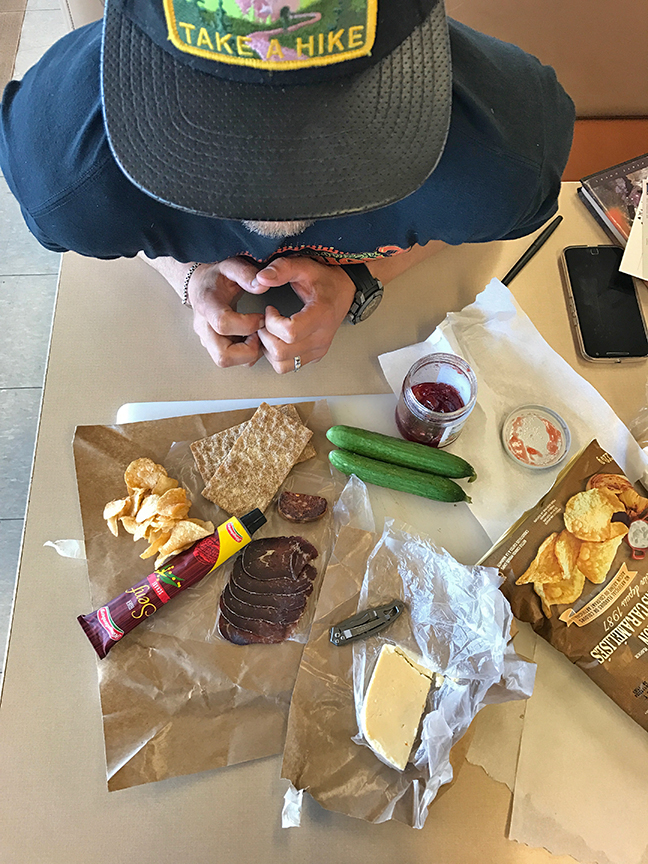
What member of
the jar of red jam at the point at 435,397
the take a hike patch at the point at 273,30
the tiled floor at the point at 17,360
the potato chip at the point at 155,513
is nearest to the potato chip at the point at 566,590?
the jar of red jam at the point at 435,397

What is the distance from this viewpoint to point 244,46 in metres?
0.55

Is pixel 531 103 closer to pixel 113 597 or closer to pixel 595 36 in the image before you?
pixel 595 36

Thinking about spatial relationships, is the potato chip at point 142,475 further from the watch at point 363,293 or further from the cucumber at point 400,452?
the watch at point 363,293

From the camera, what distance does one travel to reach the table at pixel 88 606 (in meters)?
0.81

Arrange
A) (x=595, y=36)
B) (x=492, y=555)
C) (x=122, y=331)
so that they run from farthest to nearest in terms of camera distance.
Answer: (x=595, y=36) < (x=122, y=331) < (x=492, y=555)

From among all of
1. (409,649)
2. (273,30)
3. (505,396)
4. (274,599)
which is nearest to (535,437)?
(505,396)

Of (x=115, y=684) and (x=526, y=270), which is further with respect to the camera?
(x=526, y=270)

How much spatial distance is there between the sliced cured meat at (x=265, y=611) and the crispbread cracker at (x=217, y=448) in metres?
0.21

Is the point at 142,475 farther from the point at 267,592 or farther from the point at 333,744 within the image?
the point at 333,744

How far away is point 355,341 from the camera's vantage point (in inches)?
42.6

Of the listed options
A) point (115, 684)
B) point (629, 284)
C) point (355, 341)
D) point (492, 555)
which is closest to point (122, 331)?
point (355, 341)

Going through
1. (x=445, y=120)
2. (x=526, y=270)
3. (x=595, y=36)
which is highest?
(x=595, y=36)

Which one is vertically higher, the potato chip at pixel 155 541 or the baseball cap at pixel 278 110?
the baseball cap at pixel 278 110

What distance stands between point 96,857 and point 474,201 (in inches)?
44.0
